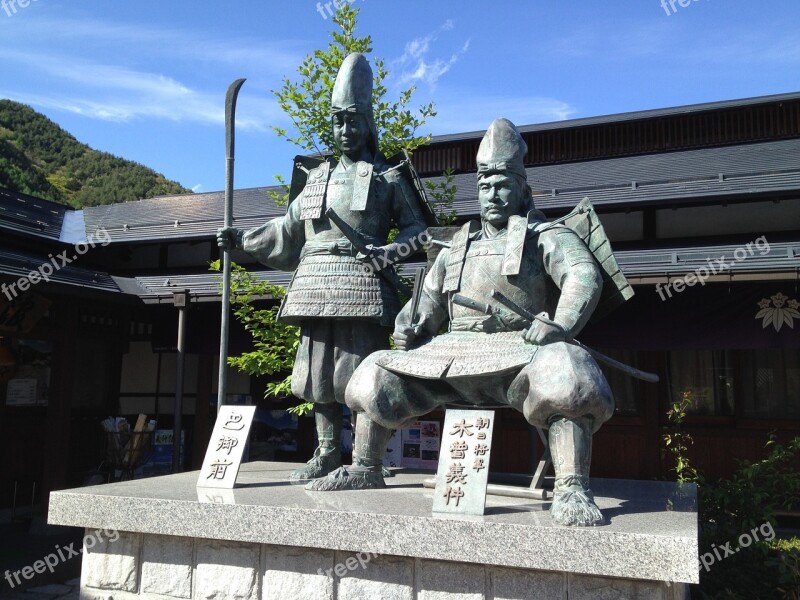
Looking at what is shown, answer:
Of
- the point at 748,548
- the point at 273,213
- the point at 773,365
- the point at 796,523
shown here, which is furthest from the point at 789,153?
the point at 273,213

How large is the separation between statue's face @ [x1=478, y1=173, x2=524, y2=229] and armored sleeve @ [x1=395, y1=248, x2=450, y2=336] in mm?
362

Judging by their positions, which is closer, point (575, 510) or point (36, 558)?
point (575, 510)

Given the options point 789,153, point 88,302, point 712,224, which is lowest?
point 88,302

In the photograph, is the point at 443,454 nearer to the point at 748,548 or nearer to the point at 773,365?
the point at 748,548

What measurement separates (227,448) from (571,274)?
84.4 inches

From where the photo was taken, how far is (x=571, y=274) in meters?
3.50

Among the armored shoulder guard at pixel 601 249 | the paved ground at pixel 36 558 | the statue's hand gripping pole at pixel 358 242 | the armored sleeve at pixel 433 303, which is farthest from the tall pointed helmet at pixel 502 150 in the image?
the paved ground at pixel 36 558

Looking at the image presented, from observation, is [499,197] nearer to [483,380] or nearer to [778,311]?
[483,380]

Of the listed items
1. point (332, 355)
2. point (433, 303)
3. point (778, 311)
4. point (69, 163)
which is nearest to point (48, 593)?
point (332, 355)

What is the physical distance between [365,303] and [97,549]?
6.38 feet

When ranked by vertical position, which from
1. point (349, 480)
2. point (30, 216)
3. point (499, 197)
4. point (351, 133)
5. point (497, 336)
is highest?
point (30, 216)

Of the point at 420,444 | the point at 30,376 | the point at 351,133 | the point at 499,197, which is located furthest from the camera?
the point at 420,444

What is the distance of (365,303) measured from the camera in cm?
411

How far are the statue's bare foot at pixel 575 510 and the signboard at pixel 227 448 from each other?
179 cm
